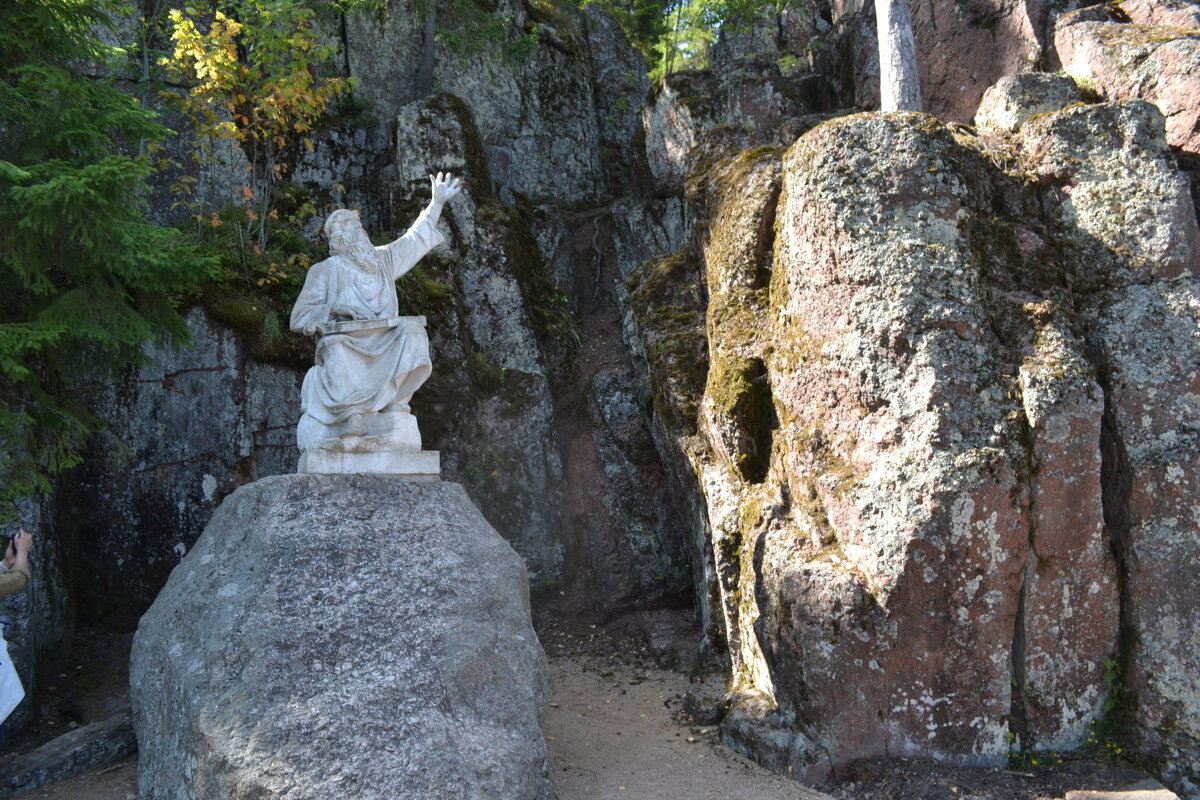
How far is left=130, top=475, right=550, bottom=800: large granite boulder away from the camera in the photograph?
16.0ft

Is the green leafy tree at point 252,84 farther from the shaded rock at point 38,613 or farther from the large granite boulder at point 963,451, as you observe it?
the large granite boulder at point 963,451

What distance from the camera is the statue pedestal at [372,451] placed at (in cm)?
651

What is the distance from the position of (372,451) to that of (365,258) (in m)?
1.62

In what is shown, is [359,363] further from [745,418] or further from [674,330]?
[674,330]

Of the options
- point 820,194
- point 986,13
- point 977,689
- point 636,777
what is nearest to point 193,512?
point 636,777

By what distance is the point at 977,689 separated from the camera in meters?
5.90

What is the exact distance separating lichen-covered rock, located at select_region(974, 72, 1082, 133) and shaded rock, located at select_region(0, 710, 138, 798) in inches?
324

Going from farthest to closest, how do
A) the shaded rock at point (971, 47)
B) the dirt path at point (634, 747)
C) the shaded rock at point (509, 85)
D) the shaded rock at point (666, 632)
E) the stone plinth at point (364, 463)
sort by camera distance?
the shaded rock at point (509, 85), the shaded rock at point (971, 47), the shaded rock at point (666, 632), the stone plinth at point (364, 463), the dirt path at point (634, 747)

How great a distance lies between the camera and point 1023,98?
769 cm

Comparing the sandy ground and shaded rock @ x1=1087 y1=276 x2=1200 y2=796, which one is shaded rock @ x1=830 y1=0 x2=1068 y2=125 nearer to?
shaded rock @ x1=1087 y1=276 x2=1200 y2=796

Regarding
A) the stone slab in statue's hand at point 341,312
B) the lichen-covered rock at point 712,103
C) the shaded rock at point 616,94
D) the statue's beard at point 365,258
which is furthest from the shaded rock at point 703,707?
the shaded rock at point 616,94

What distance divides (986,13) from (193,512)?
1022cm

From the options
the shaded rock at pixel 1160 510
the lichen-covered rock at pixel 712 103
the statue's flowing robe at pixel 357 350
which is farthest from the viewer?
the lichen-covered rock at pixel 712 103

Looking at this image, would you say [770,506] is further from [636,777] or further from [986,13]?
[986,13]
